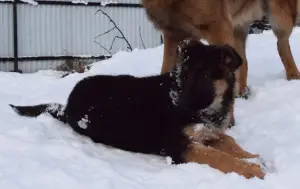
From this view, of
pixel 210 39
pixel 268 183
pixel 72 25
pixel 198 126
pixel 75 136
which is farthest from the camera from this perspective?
pixel 72 25

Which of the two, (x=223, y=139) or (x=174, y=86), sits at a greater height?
(x=174, y=86)

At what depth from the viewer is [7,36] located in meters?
13.1

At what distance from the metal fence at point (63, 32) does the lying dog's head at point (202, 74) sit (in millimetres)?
8988

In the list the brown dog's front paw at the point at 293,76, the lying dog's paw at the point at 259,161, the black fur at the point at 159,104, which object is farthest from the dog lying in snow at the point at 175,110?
the brown dog's front paw at the point at 293,76

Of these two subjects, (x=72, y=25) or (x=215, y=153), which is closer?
(x=215, y=153)

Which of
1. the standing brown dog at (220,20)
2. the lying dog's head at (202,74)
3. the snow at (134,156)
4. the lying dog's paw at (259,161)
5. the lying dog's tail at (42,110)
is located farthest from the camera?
the standing brown dog at (220,20)

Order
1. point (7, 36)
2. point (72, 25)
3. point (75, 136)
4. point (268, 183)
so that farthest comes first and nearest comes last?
1. point (72, 25)
2. point (7, 36)
3. point (75, 136)
4. point (268, 183)

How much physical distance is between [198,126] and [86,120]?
971 mm

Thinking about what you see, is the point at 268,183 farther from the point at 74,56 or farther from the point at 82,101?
the point at 74,56

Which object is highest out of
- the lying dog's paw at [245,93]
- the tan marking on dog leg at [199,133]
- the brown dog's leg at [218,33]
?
the brown dog's leg at [218,33]

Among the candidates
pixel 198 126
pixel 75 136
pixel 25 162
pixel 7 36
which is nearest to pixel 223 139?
pixel 198 126

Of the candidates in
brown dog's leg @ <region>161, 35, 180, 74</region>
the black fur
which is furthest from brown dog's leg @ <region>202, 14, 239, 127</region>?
the black fur

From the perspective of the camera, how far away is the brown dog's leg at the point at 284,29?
20.3 feet

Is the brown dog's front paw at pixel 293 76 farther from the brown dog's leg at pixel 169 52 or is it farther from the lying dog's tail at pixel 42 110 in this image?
the lying dog's tail at pixel 42 110
